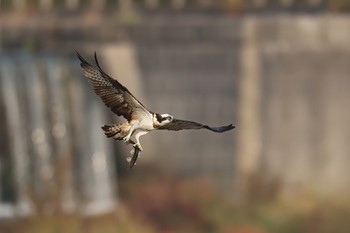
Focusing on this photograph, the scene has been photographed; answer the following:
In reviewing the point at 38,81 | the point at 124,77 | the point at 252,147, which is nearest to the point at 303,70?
the point at 252,147

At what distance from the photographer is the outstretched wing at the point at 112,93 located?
213 inches

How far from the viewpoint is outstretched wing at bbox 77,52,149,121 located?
5.40m

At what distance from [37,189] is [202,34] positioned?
5027mm

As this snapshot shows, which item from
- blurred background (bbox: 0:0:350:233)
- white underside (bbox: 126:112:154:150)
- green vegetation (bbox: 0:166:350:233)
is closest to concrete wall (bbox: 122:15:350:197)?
blurred background (bbox: 0:0:350:233)

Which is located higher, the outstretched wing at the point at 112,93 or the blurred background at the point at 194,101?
the outstretched wing at the point at 112,93

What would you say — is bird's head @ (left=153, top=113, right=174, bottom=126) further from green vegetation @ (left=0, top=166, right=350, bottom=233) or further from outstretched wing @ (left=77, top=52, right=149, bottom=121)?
green vegetation @ (left=0, top=166, right=350, bottom=233)

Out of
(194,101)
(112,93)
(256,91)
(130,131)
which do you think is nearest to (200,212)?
(194,101)

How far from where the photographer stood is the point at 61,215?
74.3 ft

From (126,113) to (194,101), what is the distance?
20349mm

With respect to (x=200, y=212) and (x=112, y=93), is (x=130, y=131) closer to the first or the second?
(x=112, y=93)

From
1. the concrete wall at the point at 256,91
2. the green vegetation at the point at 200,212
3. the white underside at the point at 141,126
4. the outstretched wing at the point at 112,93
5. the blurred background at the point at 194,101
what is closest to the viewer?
the white underside at the point at 141,126

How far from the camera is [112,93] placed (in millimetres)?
5496

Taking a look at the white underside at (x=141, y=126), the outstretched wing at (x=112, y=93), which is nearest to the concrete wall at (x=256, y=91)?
the outstretched wing at (x=112, y=93)

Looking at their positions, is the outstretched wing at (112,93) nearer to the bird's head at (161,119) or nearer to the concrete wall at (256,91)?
the bird's head at (161,119)
